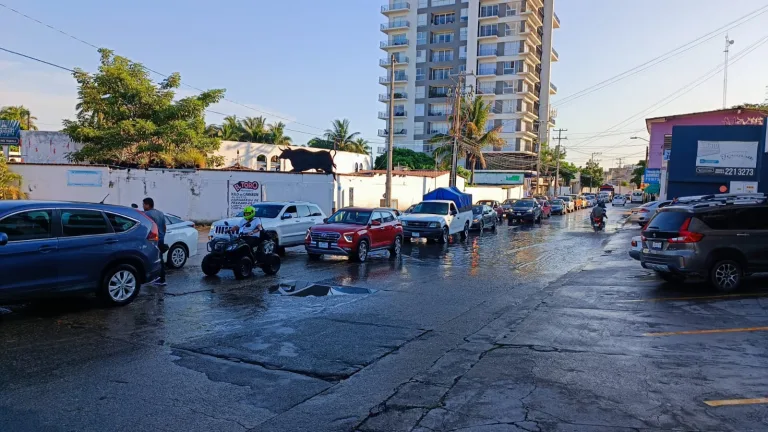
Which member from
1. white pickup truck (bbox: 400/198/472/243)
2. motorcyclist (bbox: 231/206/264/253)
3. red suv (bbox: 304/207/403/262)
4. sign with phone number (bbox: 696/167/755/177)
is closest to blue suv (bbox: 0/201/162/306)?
motorcyclist (bbox: 231/206/264/253)

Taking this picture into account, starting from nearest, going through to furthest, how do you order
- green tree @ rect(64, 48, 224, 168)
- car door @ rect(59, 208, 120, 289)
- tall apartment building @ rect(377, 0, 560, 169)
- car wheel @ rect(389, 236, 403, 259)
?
car door @ rect(59, 208, 120, 289) → car wheel @ rect(389, 236, 403, 259) → green tree @ rect(64, 48, 224, 168) → tall apartment building @ rect(377, 0, 560, 169)

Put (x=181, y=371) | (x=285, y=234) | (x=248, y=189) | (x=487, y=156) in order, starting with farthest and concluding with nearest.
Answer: (x=487, y=156) < (x=248, y=189) < (x=285, y=234) < (x=181, y=371)

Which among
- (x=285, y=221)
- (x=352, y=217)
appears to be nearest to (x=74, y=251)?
(x=285, y=221)

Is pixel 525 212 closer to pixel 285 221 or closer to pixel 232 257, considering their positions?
pixel 285 221

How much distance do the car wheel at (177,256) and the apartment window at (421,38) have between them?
7510 cm

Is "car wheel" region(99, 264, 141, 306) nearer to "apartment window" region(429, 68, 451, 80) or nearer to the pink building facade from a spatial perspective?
the pink building facade

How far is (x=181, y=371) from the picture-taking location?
5965 millimetres

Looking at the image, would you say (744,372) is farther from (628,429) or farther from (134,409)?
(134,409)

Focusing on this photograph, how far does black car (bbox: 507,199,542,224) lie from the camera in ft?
122

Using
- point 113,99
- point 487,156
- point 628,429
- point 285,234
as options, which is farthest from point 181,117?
point 487,156

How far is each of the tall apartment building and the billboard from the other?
152 ft

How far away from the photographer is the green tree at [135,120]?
97.8 ft

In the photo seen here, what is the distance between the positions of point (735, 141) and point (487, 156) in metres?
48.1

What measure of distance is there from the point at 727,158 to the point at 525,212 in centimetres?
1186
